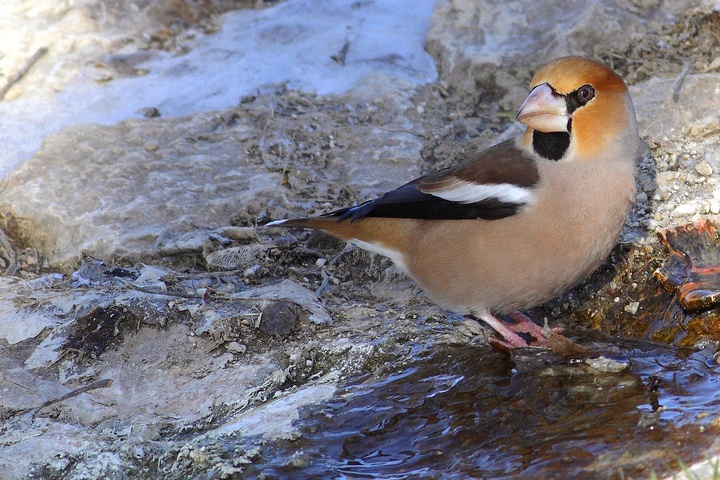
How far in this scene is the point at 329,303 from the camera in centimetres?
493

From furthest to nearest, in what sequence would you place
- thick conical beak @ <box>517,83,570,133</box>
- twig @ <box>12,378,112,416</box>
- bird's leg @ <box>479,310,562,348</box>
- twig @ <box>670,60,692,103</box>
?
twig @ <box>670,60,692,103</box>
bird's leg @ <box>479,310,562,348</box>
thick conical beak @ <box>517,83,570,133</box>
twig @ <box>12,378,112,416</box>

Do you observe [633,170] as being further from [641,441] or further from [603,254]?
[641,441]

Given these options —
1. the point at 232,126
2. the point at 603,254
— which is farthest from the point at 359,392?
the point at 232,126

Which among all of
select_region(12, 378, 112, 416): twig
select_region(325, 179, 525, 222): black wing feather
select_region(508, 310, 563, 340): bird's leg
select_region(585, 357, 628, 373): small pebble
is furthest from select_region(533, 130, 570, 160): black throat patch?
select_region(12, 378, 112, 416): twig

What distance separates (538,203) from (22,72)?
4.63m

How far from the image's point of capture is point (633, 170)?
4332 mm

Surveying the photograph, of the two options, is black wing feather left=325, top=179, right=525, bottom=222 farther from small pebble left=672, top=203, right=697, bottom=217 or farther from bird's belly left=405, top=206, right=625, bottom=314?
small pebble left=672, top=203, right=697, bottom=217

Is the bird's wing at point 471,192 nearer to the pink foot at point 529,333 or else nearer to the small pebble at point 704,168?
the pink foot at point 529,333

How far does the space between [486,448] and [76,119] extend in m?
4.43

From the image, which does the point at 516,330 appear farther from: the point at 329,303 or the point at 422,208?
the point at 329,303

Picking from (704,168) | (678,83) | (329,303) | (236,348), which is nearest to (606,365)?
(329,303)

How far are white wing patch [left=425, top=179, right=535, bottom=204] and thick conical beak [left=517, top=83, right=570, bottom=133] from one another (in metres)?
0.35

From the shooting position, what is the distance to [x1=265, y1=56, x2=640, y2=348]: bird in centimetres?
418

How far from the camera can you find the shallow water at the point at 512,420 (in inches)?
126
